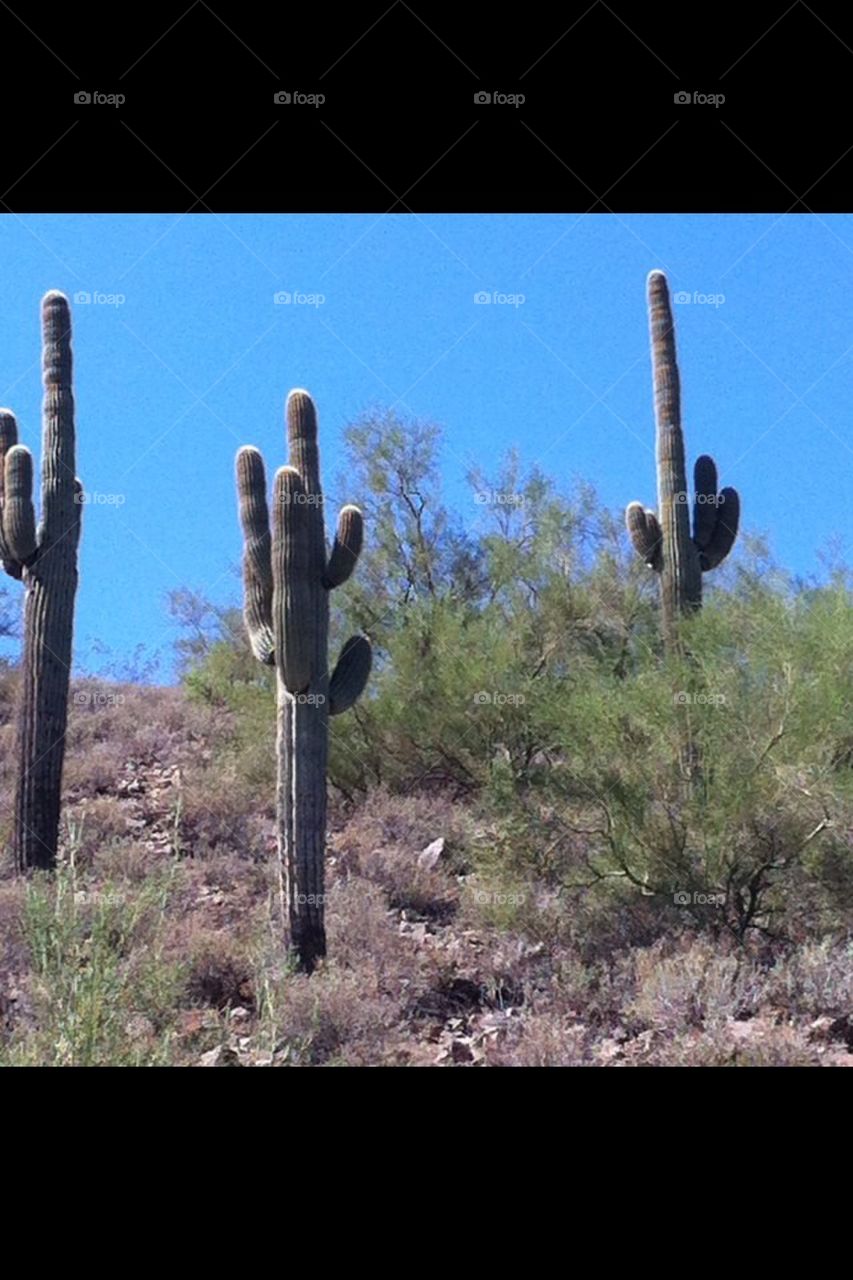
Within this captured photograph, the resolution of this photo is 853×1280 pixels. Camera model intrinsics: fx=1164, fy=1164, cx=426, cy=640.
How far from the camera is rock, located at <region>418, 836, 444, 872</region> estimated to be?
9281 millimetres

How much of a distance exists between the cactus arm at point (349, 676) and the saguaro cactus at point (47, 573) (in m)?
2.43

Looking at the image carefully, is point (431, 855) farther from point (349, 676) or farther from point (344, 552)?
point (344, 552)

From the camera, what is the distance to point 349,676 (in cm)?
823

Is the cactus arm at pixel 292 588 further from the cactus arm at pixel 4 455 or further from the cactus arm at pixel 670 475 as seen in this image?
the cactus arm at pixel 670 475

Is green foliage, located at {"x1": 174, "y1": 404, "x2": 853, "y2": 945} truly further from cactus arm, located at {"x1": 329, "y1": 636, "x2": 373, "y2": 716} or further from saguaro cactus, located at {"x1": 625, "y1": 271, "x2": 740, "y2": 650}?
cactus arm, located at {"x1": 329, "y1": 636, "x2": 373, "y2": 716}

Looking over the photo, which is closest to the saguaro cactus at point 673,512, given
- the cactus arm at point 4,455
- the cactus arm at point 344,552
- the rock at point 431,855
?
the rock at point 431,855

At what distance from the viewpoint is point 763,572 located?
457 inches

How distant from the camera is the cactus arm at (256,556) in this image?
803 centimetres

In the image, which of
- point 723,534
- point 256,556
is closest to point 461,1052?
point 256,556
